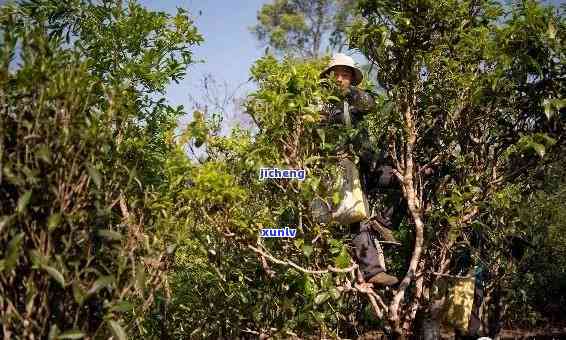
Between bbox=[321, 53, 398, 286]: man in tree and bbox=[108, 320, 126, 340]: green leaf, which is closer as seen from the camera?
bbox=[108, 320, 126, 340]: green leaf

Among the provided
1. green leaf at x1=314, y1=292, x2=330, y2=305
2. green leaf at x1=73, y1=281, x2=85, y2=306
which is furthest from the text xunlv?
green leaf at x1=73, y1=281, x2=85, y2=306

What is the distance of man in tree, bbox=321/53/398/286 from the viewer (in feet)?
10.6

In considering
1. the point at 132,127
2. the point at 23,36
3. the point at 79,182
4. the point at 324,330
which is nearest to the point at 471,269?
the point at 324,330

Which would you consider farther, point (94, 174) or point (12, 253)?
point (94, 174)

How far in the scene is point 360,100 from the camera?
3.37m

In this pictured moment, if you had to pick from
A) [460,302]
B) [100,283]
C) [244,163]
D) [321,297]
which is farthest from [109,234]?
[460,302]

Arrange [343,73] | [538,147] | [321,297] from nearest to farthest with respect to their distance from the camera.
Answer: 1. [538,147]
2. [321,297]
3. [343,73]

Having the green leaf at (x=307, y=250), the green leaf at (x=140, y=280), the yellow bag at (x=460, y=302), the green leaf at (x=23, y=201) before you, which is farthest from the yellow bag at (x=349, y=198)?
the green leaf at (x=23, y=201)

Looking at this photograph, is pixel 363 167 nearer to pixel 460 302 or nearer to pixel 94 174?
pixel 460 302

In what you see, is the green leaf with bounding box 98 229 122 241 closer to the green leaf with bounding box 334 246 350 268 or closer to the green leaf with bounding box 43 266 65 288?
the green leaf with bounding box 43 266 65 288

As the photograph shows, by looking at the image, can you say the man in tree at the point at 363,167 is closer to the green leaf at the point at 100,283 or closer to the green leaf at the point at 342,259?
the green leaf at the point at 342,259

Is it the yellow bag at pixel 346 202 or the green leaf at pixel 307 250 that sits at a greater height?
the yellow bag at pixel 346 202

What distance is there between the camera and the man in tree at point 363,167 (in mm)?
3225

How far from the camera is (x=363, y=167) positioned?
Answer: 356cm
